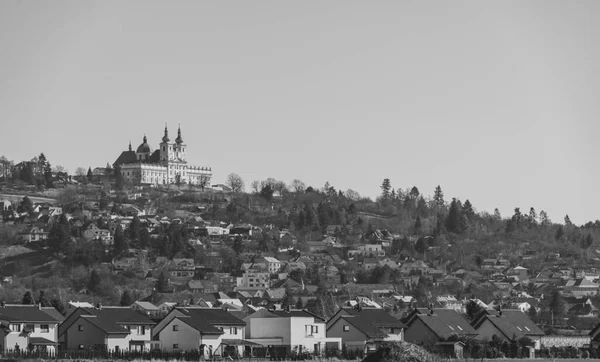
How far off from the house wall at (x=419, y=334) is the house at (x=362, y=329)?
15.4 inches

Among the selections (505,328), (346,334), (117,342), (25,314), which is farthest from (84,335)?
(505,328)

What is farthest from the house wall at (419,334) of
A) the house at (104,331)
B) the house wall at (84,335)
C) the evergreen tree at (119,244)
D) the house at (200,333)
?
the evergreen tree at (119,244)

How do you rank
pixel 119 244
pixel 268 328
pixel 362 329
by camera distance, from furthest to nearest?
pixel 119 244 → pixel 362 329 → pixel 268 328

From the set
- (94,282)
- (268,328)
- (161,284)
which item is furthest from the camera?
(161,284)

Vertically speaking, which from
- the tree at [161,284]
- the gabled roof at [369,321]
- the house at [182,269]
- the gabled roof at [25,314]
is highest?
the house at [182,269]

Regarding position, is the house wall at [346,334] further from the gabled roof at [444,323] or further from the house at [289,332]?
the gabled roof at [444,323]

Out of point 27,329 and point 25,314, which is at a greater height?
point 25,314

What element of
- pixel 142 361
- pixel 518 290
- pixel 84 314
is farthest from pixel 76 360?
pixel 518 290

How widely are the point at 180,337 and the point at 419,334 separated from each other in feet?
45.6

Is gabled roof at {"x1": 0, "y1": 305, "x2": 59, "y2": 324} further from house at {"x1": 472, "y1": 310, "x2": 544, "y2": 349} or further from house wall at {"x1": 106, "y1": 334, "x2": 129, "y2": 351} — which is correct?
house at {"x1": 472, "y1": 310, "x2": 544, "y2": 349}

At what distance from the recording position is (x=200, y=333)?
73.1 metres

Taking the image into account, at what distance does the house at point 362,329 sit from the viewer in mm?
78188

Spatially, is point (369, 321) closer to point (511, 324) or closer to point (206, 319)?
point (511, 324)

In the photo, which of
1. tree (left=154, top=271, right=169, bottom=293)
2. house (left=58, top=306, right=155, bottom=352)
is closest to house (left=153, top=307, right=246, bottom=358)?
house (left=58, top=306, right=155, bottom=352)
